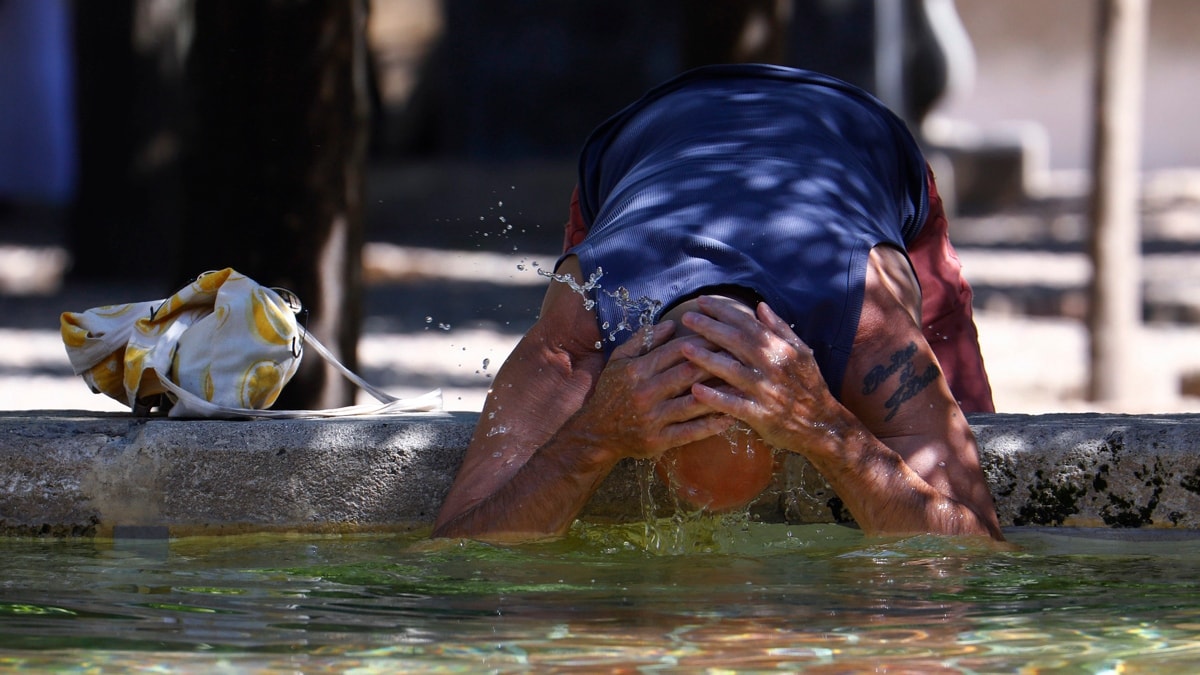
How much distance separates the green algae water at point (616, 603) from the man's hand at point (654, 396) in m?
0.29

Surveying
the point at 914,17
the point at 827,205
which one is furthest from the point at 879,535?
the point at 914,17

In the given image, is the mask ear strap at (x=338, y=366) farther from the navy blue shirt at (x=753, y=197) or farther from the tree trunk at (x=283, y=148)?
the tree trunk at (x=283, y=148)

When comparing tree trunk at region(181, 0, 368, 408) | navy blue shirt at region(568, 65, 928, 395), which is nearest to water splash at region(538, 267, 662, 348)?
navy blue shirt at region(568, 65, 928, 395)

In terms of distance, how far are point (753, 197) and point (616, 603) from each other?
895 millimetres

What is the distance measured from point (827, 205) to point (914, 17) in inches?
507

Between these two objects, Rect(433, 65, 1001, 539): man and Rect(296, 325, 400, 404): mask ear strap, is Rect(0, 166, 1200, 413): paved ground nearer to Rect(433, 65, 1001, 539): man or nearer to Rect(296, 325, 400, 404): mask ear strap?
Rect(296, 325, 400, 404): mask ear strap

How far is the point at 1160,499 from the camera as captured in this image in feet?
11.2

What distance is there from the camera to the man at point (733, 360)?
9.53 feet

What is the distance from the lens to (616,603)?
283 cm

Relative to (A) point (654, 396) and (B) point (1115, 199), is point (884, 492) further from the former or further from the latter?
(B) point (1115, 199)

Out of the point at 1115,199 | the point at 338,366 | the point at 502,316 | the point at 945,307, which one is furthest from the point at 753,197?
the point at 502,316

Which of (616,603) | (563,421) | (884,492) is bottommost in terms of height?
(616,603)

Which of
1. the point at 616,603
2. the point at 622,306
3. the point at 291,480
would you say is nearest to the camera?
the point at 616,603

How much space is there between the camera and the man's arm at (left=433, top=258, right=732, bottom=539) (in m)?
2.90
